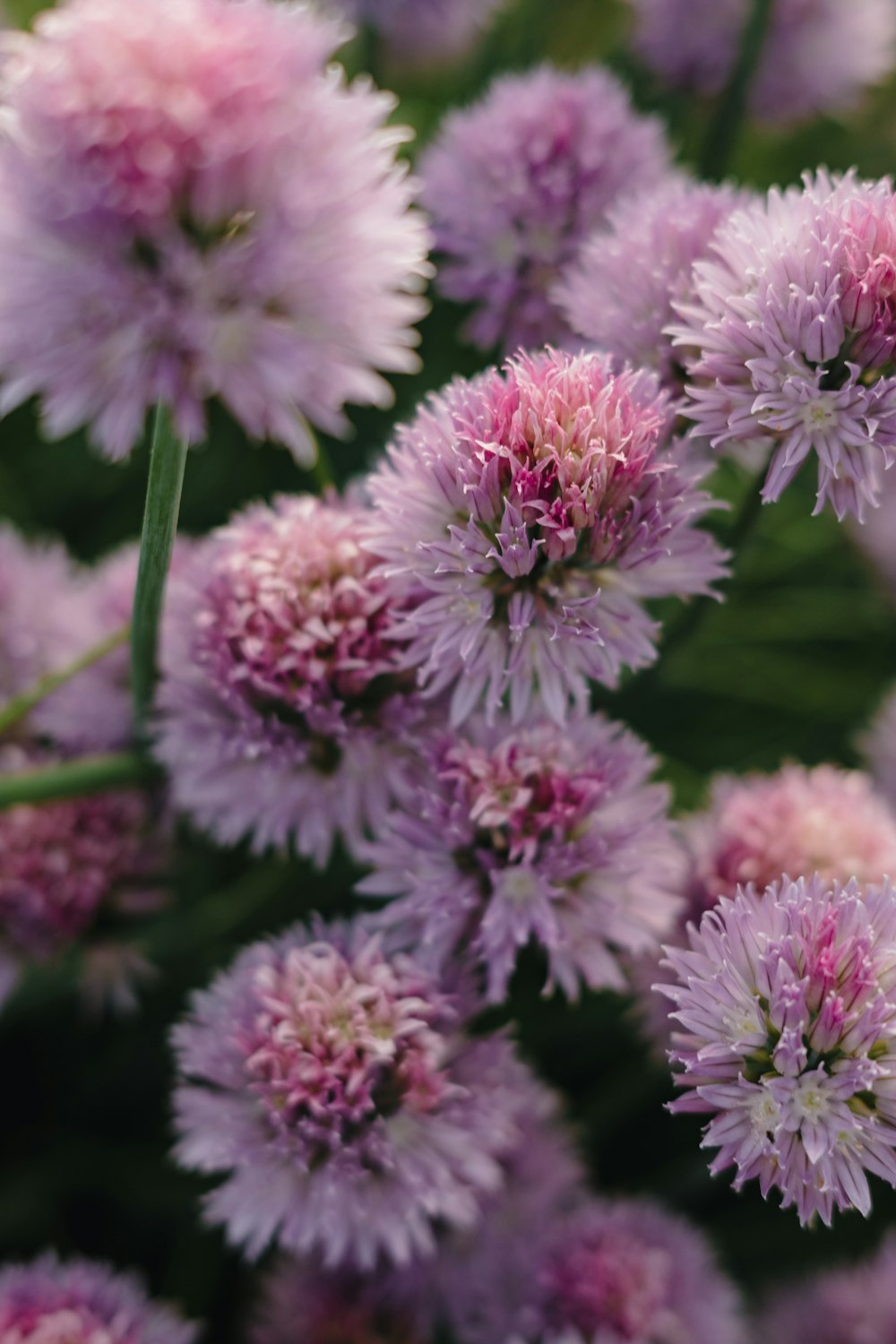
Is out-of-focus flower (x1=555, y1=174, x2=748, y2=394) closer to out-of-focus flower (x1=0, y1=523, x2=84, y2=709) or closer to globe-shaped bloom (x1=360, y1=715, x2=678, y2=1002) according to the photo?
globe-shaped bloom (x1=360, y1=715, x2=678, y2=1002)

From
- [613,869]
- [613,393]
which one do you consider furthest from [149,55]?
[613,869]

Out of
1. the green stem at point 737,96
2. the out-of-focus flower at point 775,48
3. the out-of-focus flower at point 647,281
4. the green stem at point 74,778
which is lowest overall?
the green stem at point 74,778

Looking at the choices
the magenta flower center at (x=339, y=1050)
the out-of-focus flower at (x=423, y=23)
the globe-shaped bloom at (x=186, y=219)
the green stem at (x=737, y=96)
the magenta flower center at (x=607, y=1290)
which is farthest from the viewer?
the out-of-focus flower at (x=423, y=23)

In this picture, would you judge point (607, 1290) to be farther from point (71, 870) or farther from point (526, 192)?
point (526, 192)

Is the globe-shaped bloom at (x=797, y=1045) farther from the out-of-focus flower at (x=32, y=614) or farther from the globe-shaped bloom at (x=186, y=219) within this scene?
the out-of-focus flower at (x=32, y=614)

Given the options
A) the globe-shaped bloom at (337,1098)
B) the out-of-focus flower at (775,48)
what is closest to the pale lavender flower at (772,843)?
the globe-shaped bloom at (337,1098)

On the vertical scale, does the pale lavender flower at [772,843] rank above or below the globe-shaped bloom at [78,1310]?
above
